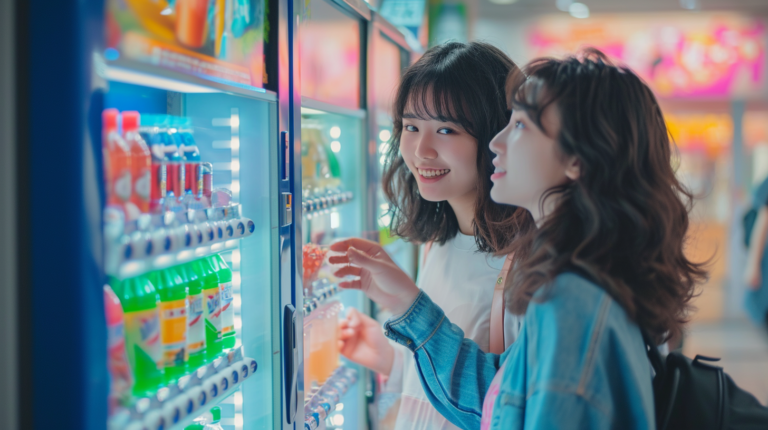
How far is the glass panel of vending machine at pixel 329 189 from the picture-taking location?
218cm

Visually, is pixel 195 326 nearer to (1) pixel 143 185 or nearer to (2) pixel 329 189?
(1) pixel 143 185

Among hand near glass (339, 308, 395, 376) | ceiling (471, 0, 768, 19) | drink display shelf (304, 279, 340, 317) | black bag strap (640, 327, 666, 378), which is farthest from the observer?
ceiling (471, 0, 768, 19)

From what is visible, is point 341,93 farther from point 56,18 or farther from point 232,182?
point 56,18

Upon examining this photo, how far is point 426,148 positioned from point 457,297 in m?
0.50

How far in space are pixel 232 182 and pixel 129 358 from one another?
25.1 inches

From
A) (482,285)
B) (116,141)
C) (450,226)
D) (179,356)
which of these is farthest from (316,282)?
(116,141)

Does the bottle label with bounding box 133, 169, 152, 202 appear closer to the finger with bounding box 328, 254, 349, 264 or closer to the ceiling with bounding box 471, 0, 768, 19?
the finger with bounding box 328, 254, 349, 264

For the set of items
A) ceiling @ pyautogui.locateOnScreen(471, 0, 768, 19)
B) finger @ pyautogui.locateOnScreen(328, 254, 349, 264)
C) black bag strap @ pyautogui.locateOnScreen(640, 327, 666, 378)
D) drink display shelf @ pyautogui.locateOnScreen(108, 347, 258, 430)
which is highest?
ceiling @ pyautogui.locateOnScreen(471, 0, 768, 19)

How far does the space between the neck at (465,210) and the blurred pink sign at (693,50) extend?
535cm

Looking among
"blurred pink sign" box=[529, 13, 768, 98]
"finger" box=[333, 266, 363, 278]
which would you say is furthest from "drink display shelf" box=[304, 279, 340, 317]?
"blurred pink sign" box=[529, 13, 768, 98]

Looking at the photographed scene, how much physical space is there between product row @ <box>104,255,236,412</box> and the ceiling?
5.80 metres

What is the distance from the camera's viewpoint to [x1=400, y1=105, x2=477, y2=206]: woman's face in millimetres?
1831

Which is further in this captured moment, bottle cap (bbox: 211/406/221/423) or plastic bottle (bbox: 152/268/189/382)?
bottle cap (bbox: 211/406/221/423)

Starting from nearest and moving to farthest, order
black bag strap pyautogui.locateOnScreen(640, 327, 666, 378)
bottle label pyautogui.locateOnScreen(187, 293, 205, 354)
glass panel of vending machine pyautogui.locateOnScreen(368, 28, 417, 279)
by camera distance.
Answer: black bag strap pyautogui.locateOnScreen(640, 327, 666, 378) → bottle label pyautogui.locateOnScreen(187, 293, 205, 354) → glass panel of vending machine pyautogui.locateOnScreen(368, 28, 417, 279)
